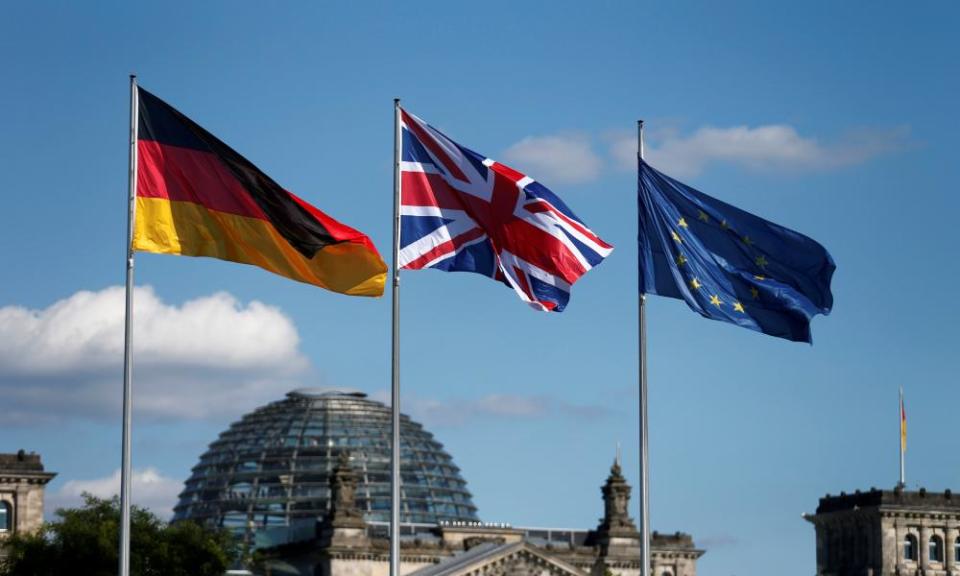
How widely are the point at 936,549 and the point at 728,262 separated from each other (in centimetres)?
14421

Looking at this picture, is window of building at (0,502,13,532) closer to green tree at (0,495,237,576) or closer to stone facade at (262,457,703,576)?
green tree at (0,495,237,576)

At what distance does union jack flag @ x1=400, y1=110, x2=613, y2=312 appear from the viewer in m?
56.7

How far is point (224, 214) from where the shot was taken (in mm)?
54250

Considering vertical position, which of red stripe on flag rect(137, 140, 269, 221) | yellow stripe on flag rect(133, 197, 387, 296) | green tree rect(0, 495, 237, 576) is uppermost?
red stripe on flag rect(137, 140, 269, 221)

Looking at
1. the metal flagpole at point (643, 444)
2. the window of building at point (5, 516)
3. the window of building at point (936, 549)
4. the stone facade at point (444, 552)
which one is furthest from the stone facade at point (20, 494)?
the metal flagpole at point (643, 444)

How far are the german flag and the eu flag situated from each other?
776cm

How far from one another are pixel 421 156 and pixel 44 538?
100824mm

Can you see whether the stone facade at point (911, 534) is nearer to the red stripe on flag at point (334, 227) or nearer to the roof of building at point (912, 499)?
the roof of building at point (912, 499)

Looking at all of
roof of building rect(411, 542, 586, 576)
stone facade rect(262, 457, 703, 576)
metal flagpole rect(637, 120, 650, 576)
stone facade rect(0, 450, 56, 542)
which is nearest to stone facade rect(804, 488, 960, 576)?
stone facade rect(262, 457, 703, 576)

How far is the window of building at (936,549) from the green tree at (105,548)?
65.3 m

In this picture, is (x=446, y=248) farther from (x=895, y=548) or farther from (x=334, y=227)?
(x=895, y=548)

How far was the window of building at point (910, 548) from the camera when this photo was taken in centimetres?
19575

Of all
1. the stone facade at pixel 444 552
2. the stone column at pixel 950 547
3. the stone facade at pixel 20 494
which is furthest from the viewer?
the stone column at pixel 950 547

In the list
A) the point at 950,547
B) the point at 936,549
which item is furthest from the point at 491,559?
the point at 950,547
